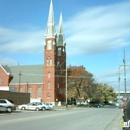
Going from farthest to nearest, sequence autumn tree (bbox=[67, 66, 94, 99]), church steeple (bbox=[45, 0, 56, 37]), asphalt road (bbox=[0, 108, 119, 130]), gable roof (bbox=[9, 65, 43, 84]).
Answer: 1. gable roof (bbox=[9, 65, 43, 84])
2. church steeple (bbox=[45, 0, 56, 37])
3. autumn tree (bbox=[67, 66, 94, 99])
4. asphalt road (bbox=[0, 108, 119, 130])

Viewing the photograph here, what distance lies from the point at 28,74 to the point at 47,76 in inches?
418

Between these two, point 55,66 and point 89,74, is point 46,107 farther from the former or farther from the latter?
point 55,66

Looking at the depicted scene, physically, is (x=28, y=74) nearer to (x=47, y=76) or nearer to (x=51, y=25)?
(x=47, y=76)

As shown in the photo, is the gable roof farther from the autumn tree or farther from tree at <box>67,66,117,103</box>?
the autumn tree

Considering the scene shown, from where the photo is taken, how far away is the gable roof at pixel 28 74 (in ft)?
320

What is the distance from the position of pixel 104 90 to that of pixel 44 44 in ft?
133

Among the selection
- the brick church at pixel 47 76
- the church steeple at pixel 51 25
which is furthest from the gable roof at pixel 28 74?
the church steeple at pixel 51 25

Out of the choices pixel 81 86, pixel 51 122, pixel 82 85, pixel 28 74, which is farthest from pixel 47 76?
pixel 51 122

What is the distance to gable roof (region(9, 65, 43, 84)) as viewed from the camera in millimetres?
97400

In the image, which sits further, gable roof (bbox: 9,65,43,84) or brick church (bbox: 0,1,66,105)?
gable roof (bbox: 9,65,43,84)

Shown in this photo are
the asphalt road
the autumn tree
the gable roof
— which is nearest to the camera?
the asphalt road

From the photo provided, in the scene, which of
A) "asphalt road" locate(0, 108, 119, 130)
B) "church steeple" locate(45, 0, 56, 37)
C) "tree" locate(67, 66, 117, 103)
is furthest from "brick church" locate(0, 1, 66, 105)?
"asphalt road" locate(0, 108, 119, 130)

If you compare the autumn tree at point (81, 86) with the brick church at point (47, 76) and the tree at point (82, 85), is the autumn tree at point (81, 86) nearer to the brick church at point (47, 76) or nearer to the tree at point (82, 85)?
the tree at point (82, 85)

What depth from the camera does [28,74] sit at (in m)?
100
